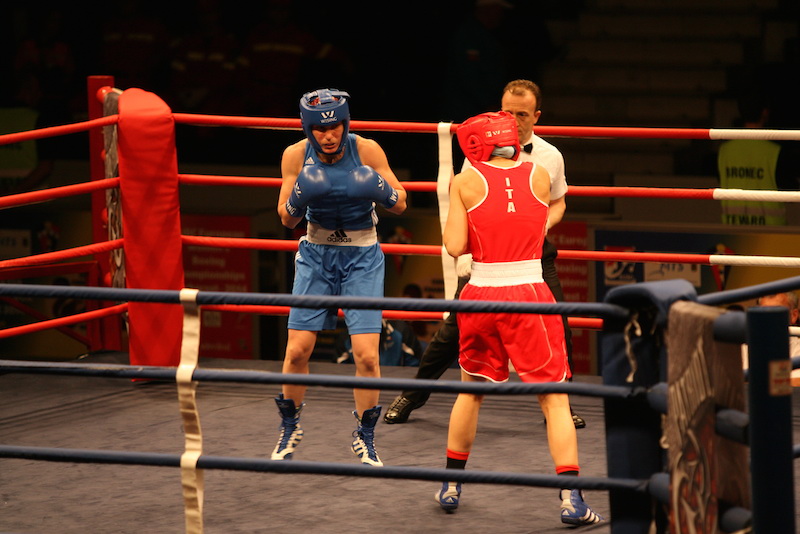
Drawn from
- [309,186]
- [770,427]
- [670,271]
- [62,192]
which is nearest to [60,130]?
[62,192]

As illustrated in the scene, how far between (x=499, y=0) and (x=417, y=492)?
5.63 meters

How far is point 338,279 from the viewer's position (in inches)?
161

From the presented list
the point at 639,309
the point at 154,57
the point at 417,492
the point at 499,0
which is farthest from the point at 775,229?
the point at 154,57

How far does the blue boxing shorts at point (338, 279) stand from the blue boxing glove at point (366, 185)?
0.70 ft

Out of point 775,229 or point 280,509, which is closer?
point 280,509

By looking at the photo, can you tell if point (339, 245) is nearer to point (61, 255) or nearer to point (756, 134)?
point (61, 255)

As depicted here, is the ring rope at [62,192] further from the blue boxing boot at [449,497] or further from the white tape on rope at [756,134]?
the white tape on rope at [756,134]

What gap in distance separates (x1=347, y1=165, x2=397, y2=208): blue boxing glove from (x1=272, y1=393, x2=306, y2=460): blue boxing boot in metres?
0.73

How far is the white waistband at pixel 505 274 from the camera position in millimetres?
3551

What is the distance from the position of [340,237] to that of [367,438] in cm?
67

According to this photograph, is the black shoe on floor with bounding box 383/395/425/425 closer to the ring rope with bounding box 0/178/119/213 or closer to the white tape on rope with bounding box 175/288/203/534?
the ring rope with bounding box 0/178/119/213

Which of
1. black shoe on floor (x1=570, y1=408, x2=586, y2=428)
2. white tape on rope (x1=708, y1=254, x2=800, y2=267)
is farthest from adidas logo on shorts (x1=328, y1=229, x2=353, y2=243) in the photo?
white tape on rope (x1=708, y1=254, x2=800, y2=267)

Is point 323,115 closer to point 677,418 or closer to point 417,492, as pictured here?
point 417,492

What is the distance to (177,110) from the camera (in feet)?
30.9
